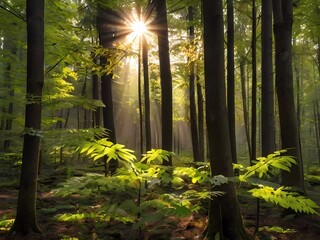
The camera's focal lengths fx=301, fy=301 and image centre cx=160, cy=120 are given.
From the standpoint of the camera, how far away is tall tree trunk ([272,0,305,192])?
6727 mm

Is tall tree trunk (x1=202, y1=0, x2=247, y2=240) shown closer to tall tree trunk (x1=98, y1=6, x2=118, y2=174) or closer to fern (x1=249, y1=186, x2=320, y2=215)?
fern (x1=249, y1=186, x2=320, y2=215)

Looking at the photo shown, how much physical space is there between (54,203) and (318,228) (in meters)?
6.78

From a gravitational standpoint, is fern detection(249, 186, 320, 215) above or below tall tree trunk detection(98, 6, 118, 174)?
below

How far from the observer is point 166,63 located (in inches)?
366

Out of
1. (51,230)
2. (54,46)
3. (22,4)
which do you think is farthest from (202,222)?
(22,4)

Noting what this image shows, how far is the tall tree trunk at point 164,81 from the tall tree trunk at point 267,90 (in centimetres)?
344

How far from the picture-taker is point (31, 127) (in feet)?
18.6

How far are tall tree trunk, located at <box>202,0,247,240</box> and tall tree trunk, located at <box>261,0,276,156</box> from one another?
579 centimetres

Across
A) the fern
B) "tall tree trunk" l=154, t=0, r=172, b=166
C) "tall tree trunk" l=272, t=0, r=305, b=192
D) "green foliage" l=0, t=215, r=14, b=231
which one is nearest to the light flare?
"tall tree trunk" l=154, t=0, r=172, b=166

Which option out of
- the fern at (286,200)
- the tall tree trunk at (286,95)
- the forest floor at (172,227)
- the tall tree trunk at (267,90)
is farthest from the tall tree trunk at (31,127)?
the tall tree trunk at (267,90)

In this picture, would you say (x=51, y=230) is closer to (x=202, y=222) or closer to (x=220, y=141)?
(x=202, y=222)

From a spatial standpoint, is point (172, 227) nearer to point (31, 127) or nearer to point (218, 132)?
point (218, 132)

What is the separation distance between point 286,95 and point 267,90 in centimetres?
356

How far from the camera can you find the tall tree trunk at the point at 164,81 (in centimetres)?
906
